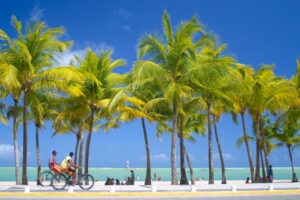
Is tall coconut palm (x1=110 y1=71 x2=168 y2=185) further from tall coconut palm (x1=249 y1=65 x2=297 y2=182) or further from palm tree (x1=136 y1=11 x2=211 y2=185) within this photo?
tall coconut palm (x1=249 y1=65 x2=297 y2=182)

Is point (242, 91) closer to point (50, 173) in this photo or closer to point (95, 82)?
point (95, 82)

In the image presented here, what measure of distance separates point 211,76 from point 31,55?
1075 centimetres

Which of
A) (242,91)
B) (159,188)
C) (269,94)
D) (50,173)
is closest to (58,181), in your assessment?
(50,173)

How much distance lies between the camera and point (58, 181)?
56.0 ft

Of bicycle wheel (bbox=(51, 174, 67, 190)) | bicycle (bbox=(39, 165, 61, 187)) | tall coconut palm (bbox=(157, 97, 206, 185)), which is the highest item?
tall coconut palm (bbox=(157, 97, 206, 185))

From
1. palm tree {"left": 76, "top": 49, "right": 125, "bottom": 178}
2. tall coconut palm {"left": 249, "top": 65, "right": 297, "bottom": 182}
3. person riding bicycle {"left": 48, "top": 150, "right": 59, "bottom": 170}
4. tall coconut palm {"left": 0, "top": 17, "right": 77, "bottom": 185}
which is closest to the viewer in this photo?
person riding bicycle {"left": 48, "top": 150, "right": 59, "bottom": 170}

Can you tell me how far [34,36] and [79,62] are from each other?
4672mm

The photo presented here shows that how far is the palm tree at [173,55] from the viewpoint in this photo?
21438 mm

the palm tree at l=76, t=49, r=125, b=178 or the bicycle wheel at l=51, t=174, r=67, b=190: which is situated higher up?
the palm tree at l=76, t=49, r=125, b=178

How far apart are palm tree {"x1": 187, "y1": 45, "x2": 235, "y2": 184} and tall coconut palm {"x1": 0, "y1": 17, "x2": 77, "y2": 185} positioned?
849 centimetres

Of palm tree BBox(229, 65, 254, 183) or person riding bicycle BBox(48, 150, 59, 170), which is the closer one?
person riding bicycle BBox(48, 150, 59, 170)

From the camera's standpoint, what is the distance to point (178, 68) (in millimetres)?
22141

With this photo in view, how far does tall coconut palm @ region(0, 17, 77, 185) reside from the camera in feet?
67.7


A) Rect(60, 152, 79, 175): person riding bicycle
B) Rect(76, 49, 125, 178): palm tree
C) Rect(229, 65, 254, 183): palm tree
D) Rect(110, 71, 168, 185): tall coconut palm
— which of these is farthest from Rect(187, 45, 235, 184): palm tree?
Rect(60, 152, 79, 175): person riding bicycle
